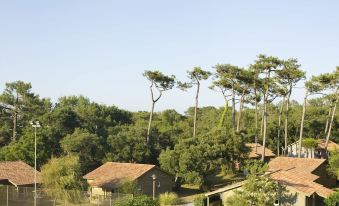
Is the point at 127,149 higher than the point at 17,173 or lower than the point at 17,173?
higher

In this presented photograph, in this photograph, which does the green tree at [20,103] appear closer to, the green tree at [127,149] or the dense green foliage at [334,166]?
the green tree at [127,149]

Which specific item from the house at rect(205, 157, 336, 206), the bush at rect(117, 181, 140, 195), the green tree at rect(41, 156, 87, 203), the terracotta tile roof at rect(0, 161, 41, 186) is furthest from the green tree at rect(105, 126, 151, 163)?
the house at rect(205, 157, 336, 206)

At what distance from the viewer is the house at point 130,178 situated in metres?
43.8

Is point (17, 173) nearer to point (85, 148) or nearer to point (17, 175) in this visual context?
point (17, 175)

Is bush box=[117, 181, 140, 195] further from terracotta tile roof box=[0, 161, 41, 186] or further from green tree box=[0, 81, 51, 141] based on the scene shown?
green tree box=[0, 81, 51, 141]

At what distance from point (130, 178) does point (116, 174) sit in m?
2.83

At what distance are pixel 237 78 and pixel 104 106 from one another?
85.3ft

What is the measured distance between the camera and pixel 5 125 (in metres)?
Result: 70.7

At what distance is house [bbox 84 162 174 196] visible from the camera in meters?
43.8

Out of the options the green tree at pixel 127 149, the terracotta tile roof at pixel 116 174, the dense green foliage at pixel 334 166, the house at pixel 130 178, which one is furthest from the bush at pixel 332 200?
the green tree at pixel 127 149

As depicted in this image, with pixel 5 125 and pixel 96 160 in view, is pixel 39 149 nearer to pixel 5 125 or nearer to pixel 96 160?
pixel 96 160

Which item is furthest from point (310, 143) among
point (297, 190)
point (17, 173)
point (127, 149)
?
point (17, 173)

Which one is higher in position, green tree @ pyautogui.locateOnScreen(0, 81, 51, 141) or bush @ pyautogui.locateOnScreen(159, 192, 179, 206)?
green tree @ pyautogui.locateOnScreen(0, 81, 51, 141)

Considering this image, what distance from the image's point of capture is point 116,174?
Answer: 150 feet
